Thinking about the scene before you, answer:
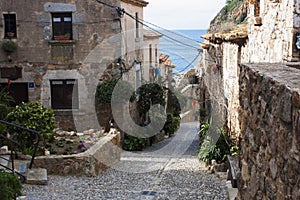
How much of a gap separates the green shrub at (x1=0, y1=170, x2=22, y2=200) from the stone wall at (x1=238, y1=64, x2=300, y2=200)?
8.48ft

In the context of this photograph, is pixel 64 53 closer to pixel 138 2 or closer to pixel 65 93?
pixel 65 93

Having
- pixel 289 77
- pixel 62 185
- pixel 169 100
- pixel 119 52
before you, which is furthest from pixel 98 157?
pixel 169 100

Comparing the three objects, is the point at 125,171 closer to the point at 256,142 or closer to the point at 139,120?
the point at 139,120

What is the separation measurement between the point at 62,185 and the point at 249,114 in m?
5.50

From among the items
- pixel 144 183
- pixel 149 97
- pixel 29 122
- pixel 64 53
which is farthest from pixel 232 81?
pixel 64 53

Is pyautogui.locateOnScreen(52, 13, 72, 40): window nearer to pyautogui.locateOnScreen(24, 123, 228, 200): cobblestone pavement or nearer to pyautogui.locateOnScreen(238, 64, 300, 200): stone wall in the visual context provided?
pyautogui.locateOnScreen(24, 123, 228, 200): cobblestone pavement

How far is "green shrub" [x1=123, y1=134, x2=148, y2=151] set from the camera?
535 inches

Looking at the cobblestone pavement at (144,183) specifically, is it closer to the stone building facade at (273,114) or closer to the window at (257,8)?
the stone building facade at (273,114)

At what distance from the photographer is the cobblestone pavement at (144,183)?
24.6 ft

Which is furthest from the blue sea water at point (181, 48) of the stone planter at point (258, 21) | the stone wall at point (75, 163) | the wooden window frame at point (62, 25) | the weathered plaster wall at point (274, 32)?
the stone planter at point (258, 21)

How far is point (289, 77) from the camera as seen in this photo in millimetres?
2553

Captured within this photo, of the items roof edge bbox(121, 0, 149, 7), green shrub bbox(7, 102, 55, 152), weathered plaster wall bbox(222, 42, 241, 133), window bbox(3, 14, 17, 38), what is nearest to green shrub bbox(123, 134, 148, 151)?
weathered plaster wall bbox(222, 42, 241, 133)

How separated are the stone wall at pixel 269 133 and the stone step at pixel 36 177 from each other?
16.2ft

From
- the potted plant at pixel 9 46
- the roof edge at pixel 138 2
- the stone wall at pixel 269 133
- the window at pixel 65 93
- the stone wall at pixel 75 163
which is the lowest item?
the stone wall at pixel 75 163
